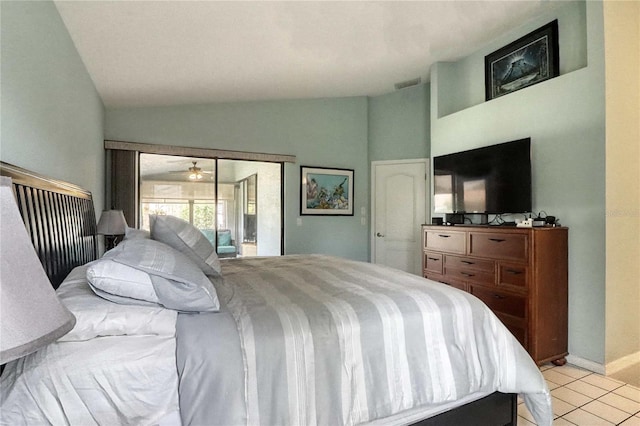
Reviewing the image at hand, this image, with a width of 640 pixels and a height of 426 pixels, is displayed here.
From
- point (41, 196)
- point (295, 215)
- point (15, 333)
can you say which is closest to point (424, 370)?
point (15, 333)

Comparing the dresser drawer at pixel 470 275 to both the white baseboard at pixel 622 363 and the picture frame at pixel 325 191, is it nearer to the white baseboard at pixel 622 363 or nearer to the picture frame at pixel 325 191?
the white baseboard at pixel 622 363

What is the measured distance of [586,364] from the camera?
264 cm

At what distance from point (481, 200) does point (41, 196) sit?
339 cm

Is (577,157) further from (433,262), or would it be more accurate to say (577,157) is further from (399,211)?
(399,211)

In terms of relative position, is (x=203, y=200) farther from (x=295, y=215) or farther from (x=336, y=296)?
(x=336, y=296)

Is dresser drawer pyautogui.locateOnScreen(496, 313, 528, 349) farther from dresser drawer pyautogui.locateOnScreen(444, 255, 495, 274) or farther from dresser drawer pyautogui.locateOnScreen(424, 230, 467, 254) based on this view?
dresser drawer pyautogui.locateOnScreen(424, 230, 467, 254)

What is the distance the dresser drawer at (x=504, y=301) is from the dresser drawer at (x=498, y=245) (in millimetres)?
317

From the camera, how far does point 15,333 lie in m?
0.56

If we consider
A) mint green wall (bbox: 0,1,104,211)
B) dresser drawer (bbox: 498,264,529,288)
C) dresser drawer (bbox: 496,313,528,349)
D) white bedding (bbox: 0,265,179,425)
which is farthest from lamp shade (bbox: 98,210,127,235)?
dresser drawer (bbox: 496,313,528,349)

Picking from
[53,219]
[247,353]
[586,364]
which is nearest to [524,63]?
[586,364]

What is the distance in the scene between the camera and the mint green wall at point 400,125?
4793mm

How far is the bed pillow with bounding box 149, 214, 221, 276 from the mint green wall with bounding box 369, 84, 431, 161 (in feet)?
12.0

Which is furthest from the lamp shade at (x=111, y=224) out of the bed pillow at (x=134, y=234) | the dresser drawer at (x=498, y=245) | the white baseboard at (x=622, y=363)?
the white baseboard at (x=622, y=363)

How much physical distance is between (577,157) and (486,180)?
733 millimetres
